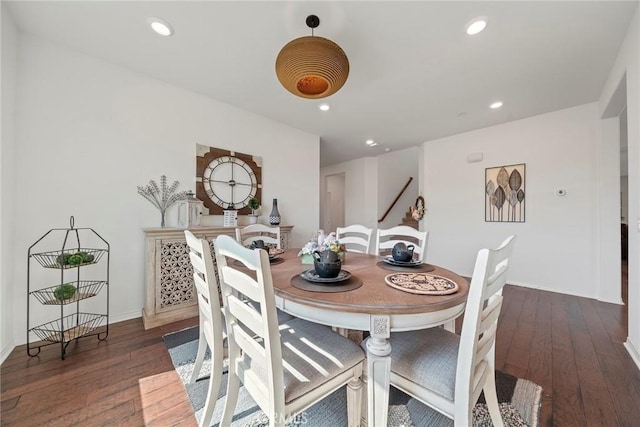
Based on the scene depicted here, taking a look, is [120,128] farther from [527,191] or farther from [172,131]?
[527,191]

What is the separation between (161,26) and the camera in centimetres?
179

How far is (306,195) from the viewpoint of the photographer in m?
3.96

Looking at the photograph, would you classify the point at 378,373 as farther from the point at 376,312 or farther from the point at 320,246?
the point at 320,246

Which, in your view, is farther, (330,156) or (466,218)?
(330,156)

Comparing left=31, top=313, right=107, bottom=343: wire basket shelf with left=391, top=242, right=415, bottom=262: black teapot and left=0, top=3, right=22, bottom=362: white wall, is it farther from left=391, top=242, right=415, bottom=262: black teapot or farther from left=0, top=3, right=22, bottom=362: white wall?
left=391, top=242, right=415, bottom=262: black teapot

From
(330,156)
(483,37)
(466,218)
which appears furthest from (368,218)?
(483,37)

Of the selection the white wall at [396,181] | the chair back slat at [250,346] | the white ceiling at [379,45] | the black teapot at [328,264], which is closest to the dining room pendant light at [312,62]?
the white ceiling at [379,45]

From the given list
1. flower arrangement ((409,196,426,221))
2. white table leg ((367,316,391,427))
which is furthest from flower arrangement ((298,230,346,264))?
flower arrangement ((409,196,426,221))

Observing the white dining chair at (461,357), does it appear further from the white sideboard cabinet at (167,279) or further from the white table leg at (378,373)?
the white sideboard cabinet at (167,279)

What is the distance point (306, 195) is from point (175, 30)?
2565 millimetres

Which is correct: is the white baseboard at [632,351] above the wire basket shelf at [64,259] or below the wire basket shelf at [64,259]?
below

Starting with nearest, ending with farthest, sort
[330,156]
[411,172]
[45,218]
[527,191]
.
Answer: [45,218], [527,191], [330,156], [411,172]

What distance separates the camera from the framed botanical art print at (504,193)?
3535 millimetres

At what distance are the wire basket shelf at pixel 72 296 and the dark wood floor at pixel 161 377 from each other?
0.38 metres
